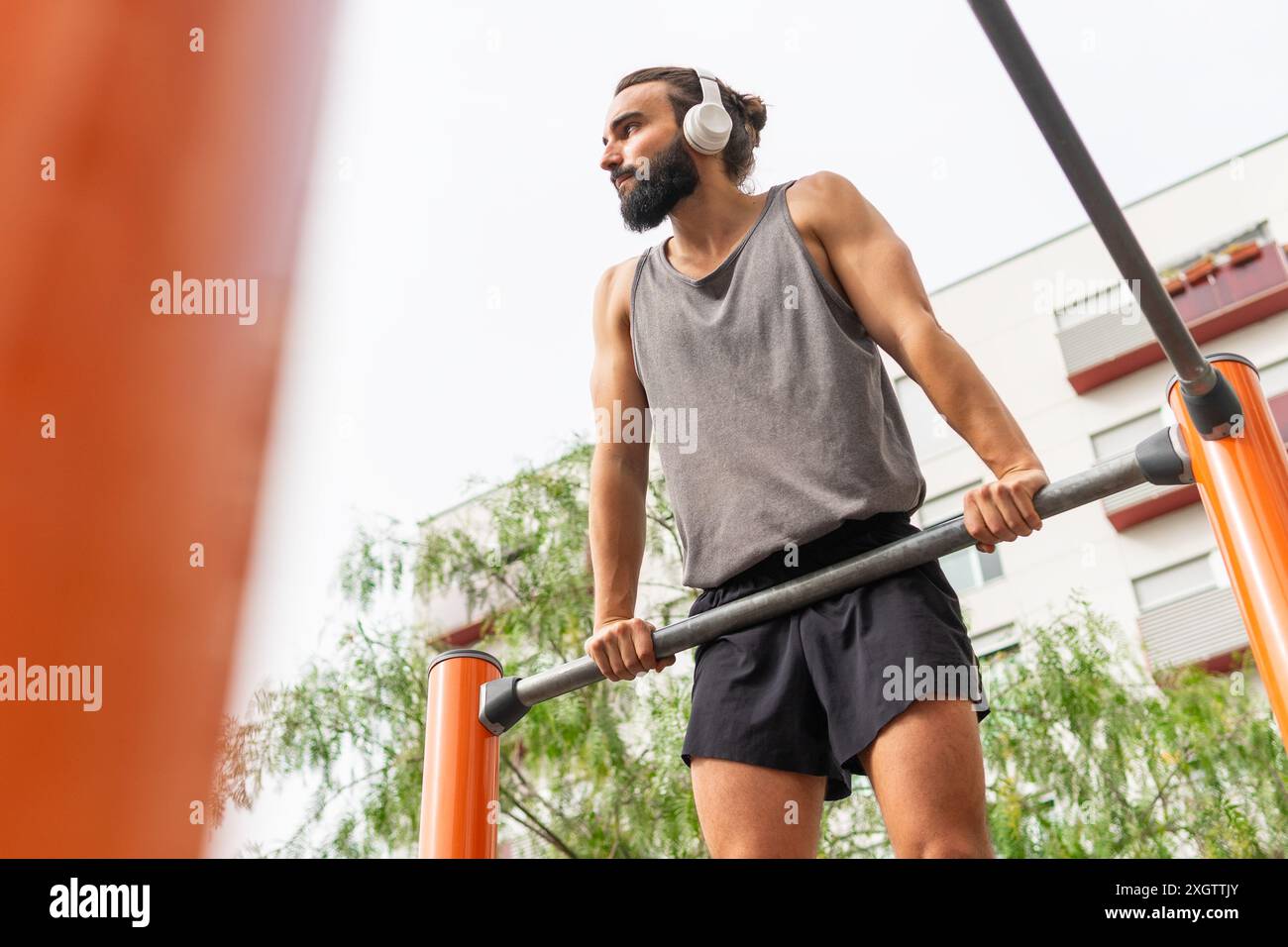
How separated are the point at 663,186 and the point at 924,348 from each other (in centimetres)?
35

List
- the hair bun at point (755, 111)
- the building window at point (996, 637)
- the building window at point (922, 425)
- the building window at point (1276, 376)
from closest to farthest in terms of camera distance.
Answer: the hair bun at point (755, 111), the building window at point (996, 637), the building window at point (1276, 376), the building window at point (922, 425)

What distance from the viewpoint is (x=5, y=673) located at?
180 centimetres

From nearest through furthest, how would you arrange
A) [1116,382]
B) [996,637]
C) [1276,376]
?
[996,637]
[1276,376]
[1116,382]

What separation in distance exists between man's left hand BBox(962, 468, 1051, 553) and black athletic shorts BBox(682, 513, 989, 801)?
10 centimetres

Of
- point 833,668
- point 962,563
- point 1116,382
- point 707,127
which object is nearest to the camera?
point 833,668

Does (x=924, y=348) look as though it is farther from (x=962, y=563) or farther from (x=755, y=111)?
(x=962, y=563)

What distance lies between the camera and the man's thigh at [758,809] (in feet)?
3.43

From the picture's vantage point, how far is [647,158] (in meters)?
1.32

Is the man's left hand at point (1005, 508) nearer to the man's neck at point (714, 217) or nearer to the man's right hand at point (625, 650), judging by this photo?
the man's right hand at point (625, 650)

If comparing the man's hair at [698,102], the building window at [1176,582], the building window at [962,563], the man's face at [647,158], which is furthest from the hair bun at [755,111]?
the building window at [1176,582]

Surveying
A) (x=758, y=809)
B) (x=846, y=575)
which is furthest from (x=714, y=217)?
(x=758, y=809)

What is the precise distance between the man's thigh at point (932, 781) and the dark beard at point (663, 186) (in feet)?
1.94
